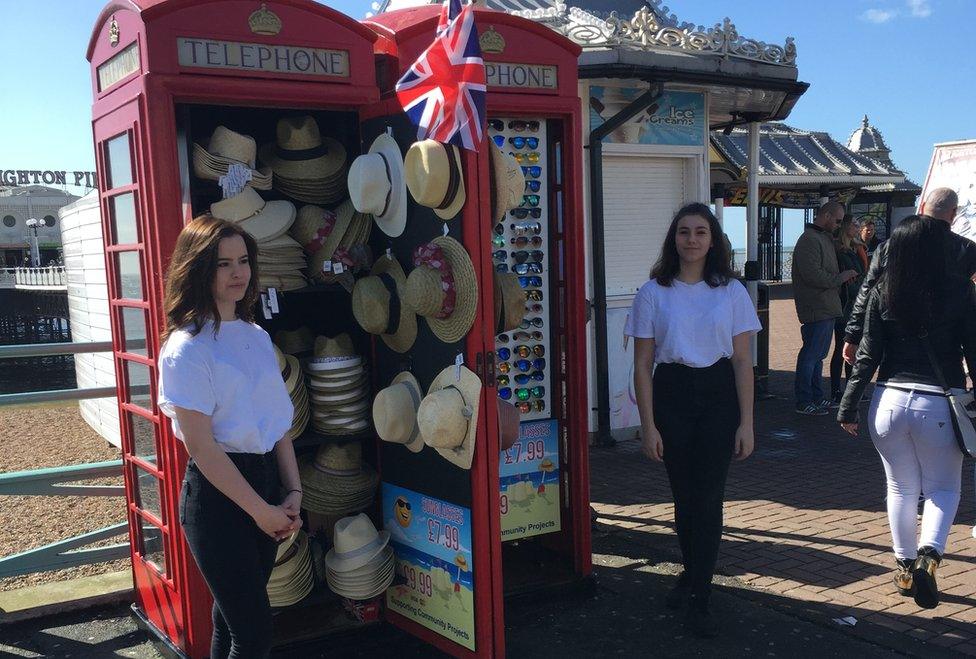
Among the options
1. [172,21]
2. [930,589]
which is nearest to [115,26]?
[172,21]

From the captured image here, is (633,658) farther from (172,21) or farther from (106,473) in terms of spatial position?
(172,21)

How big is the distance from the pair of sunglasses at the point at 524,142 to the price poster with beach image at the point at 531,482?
58.0 inches

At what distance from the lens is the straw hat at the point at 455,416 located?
3375 millimetres

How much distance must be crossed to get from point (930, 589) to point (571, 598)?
1.67 meters

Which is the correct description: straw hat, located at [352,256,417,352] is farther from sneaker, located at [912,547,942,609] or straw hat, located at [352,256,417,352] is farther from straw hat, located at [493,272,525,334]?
sneaker, located at [912,547,942,609]

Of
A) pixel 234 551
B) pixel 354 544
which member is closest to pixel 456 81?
pixel 234 551

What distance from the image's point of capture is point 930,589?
3863 millimetres

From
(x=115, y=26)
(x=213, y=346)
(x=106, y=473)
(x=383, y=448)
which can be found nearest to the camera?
(x=213, y=346)

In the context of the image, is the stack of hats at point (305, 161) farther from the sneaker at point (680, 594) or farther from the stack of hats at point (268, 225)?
the sneaker at point (680, 594)

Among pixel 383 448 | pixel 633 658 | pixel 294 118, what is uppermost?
pixel 294 118

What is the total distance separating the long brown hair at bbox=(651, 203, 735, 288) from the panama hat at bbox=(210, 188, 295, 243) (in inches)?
69.4

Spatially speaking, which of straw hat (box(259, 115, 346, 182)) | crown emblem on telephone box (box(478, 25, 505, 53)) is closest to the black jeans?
straw hat (box(259, 115, 346, 182))

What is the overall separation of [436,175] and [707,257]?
1410 millimetres

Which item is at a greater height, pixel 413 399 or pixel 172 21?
pixel 172 21
